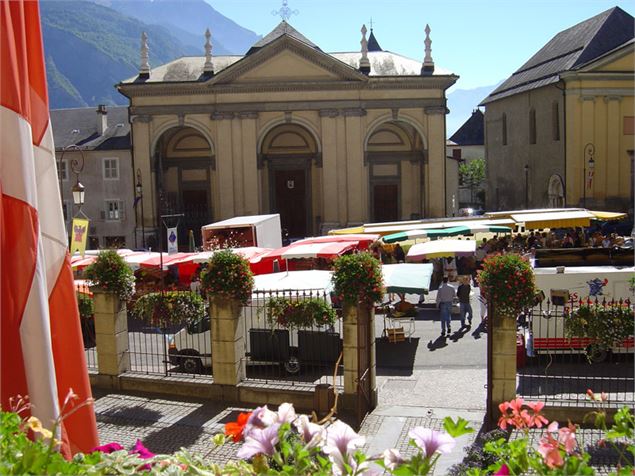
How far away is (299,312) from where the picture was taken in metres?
14.7

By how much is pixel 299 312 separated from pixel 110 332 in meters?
3.99

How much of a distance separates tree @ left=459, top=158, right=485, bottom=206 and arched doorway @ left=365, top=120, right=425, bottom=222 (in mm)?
32939

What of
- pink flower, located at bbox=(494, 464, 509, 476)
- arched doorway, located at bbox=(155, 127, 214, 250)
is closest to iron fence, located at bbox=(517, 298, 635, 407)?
pink flower, located at bbox=(494, 464, 509, 476)

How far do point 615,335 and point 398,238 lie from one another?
1339cm

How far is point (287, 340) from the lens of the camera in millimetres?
15617

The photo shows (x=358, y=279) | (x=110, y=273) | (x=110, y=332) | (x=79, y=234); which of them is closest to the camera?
(x=358, y=279)

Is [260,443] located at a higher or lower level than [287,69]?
lower

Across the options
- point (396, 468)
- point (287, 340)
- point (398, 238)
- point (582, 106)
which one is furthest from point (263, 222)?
point (396, 468)

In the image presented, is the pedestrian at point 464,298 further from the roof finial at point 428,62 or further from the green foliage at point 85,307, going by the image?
the roof finial at point 428,62

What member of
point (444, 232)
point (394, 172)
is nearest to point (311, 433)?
point (444, 232)

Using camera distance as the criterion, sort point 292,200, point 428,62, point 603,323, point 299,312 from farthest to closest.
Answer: point 292,200 → point 428,62 → point 299,312 → point 603,323

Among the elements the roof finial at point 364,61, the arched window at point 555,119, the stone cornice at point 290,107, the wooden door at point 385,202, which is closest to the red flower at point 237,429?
the stone cornice at point 290,107

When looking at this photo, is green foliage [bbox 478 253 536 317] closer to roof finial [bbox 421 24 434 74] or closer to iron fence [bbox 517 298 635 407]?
iron fence [bbox 517 298 635 407]

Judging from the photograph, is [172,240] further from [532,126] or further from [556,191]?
[532,126]
